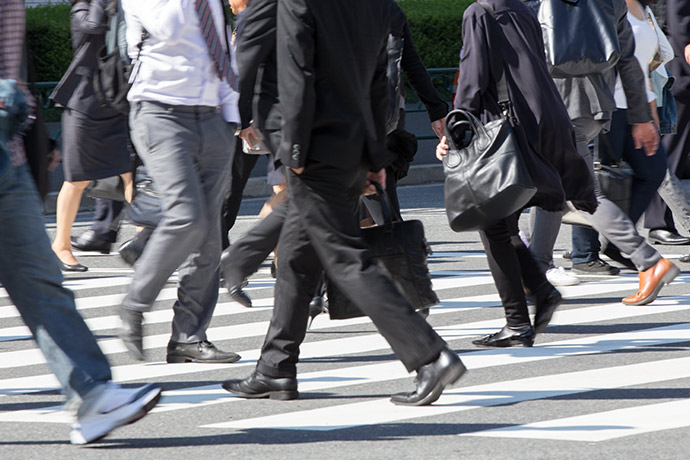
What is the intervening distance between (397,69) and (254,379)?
7.44 feet

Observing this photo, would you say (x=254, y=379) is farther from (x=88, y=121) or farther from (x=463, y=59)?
(x=88, y=121)

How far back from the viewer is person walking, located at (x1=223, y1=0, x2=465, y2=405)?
16.4ft

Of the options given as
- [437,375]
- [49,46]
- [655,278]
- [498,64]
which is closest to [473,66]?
[498,64]

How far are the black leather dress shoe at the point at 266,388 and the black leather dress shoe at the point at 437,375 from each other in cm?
53

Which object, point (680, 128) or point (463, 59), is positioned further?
point (680, 128)

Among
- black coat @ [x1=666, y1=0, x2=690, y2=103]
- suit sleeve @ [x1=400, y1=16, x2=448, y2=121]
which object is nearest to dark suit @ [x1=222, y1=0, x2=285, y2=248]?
suit sleeve @ [x1=400, y1=16, x2=448, y2=121]

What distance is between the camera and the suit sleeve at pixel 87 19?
8766 millimetres

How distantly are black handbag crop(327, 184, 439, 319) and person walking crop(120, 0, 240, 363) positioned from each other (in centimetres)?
74

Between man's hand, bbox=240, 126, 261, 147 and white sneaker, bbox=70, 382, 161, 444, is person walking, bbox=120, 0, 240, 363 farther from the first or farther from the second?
man's hand, bbox=240, 126, 261, 147

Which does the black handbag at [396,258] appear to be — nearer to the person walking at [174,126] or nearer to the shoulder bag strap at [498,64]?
the person walking at [174,126]

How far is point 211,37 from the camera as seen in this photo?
6059 mm

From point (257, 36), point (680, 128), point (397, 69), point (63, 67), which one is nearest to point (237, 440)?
point (257, 36)

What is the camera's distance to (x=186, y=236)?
234 inches

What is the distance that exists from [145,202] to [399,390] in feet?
5.46
